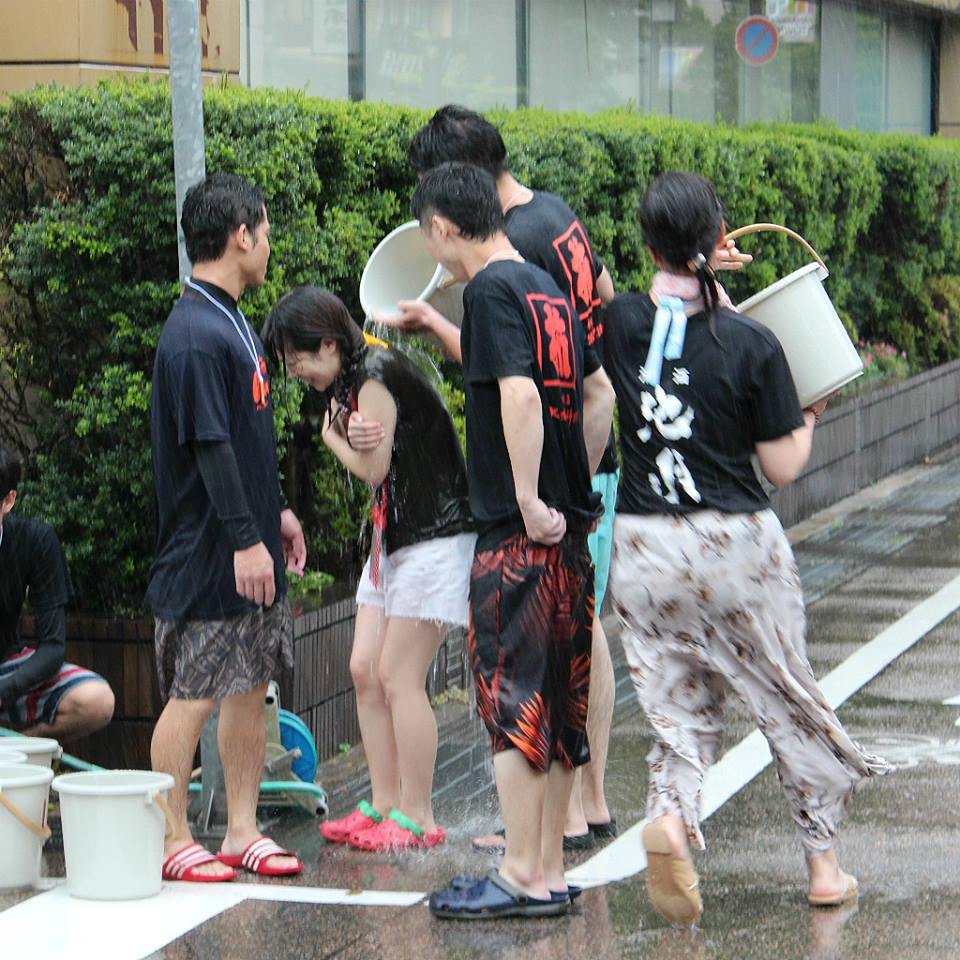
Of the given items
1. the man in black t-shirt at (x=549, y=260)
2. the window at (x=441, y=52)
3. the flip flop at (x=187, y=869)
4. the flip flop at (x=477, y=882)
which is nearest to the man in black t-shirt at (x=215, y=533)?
the flip flop at (x=187, y=869)

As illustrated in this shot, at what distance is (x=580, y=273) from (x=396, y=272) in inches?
30.5

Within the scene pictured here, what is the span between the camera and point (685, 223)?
489 centimetres

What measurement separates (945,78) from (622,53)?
1092 cm

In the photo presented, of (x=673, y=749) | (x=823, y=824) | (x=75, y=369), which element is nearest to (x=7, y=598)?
(x=75, y=369)

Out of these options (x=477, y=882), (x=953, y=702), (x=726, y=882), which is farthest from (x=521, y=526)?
(x=953, y=702)

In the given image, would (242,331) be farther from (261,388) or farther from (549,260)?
(549,260)

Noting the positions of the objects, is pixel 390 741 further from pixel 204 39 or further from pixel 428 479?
pixel 204 39

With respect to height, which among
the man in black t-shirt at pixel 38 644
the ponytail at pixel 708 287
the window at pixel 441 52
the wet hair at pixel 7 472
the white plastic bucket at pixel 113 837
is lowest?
the white plastic bucket at pixel 113 837

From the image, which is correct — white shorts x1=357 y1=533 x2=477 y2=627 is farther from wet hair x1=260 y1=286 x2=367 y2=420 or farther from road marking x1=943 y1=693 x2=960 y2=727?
road marking x1=943 y1=693 x2=960 y2=727

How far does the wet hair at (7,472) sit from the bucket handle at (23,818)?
42.9 inches

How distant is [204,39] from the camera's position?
8211mm

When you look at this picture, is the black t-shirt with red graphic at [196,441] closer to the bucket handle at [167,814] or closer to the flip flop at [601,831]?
A: the bucket handle at [167,814]

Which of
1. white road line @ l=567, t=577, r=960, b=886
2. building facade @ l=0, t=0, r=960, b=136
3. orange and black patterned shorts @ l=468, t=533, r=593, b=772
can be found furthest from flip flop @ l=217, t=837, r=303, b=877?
building facade @ l=0, t=0, r=960, b=136

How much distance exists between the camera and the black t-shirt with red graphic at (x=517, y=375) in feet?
15.9
